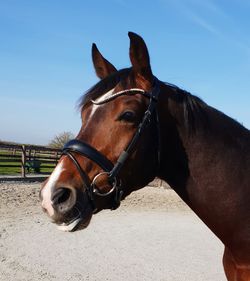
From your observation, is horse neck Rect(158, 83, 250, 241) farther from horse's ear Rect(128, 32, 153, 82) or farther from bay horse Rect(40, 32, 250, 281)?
horse's ear Rect(128, 32, 153, 82)

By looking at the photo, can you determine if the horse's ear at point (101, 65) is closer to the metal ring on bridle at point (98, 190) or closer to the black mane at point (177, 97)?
the black mane at point (177, 97)

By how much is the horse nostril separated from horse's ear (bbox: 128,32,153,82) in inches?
33.0

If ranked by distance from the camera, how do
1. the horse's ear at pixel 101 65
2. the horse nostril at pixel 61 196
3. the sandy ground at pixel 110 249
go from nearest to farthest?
the horse nostril at pixel 61 196 → the horse's ear at pixel 101 65 → the sandy ground at pixel 110 249

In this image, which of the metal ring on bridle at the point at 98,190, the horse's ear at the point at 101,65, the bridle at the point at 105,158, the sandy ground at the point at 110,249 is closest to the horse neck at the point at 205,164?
the bridle at the point at 105,158

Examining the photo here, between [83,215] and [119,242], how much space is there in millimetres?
6197

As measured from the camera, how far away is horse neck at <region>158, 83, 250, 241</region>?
99.8 inches

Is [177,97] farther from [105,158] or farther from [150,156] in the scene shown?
[105,158]

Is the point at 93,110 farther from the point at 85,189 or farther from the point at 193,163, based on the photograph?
the point at 193,163

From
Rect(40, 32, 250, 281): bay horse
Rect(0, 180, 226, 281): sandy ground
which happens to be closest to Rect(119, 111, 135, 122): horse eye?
Rect(40, 32, 250, 281): bay horse

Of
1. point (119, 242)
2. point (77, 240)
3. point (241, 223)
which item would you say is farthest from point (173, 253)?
point (241, 223)

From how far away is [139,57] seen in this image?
2490 millimetres

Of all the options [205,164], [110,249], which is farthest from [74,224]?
[110,249]

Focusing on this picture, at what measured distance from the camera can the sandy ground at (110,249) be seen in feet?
20.6

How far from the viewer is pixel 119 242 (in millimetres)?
8305
